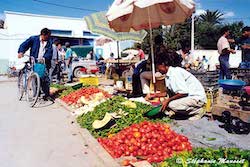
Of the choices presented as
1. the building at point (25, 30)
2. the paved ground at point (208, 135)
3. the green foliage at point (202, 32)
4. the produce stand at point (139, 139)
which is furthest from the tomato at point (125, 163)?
the green foliage at point (202, 32)

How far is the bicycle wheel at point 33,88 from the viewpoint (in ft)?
31.1

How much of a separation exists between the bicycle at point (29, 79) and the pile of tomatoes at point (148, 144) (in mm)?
5067

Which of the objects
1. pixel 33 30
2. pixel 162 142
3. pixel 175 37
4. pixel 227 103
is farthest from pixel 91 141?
pixel 175 37

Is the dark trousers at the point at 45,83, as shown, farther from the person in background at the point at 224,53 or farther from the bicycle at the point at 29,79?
the person in background at the point at 224,53

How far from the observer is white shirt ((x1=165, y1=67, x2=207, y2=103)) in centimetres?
611

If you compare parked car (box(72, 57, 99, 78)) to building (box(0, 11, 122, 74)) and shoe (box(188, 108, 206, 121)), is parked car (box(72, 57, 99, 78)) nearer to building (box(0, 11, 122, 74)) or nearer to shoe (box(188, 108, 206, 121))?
building (box(0, 11, 122, 74))

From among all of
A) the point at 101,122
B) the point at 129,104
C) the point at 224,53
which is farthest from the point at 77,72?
the point at 101,122

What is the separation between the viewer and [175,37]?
46625 millimetres

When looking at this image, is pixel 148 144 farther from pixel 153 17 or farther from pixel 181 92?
pixel 153 17

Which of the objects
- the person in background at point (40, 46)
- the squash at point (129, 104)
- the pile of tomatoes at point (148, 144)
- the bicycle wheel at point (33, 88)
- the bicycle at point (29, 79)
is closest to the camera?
the pile of tomatoes at point (148, 144)

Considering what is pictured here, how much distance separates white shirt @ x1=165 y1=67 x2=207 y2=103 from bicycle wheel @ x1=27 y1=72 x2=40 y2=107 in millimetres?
4680

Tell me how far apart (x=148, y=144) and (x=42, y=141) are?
2.17 m

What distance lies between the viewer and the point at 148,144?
4781 mm

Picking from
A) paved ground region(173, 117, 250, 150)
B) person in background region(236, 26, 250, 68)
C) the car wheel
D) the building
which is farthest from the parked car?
paved ground region(173, 117, 250, 150)
